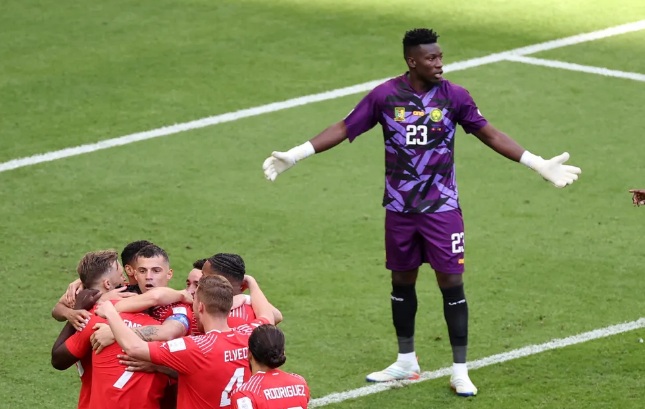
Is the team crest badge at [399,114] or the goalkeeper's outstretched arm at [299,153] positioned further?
the team crest badge at [399,114]

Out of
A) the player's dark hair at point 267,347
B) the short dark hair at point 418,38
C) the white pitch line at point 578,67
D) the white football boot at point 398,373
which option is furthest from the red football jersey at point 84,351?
the white pitch line at point 578,67

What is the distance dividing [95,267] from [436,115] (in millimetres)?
2657

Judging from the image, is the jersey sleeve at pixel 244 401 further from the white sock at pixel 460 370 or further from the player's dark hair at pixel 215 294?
the white sock at pixel 460 370

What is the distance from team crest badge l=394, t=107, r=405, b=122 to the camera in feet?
28.2

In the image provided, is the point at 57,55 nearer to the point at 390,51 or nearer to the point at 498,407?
the point at 390,51

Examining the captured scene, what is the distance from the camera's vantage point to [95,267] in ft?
22.6

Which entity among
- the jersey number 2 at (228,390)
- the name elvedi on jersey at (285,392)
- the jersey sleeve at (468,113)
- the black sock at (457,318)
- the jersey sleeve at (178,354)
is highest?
the jersey sleeve at (468,113)

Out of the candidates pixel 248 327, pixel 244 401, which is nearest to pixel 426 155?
pixel 248 327

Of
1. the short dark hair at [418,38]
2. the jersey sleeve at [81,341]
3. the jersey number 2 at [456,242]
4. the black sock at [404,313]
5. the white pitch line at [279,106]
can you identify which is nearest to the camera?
the jersey sleeve at [81,341]

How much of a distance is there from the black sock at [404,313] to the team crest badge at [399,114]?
1110 mm

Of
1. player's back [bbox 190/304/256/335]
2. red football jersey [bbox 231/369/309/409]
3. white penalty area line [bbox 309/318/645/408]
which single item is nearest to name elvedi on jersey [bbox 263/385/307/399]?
red football jersey [bbox 231/369/309/409]

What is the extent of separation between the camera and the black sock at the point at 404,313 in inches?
351

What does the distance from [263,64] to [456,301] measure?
23.6ft

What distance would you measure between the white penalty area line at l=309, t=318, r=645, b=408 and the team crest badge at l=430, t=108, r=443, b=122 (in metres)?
1.70
